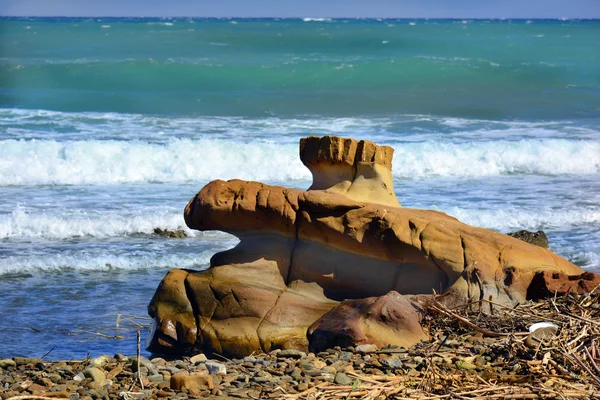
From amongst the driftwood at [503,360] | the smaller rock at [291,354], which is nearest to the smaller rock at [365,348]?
the driftwood at [503,360]

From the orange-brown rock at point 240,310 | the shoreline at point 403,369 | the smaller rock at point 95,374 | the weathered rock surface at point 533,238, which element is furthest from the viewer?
the weathered rock surface at point 533,238

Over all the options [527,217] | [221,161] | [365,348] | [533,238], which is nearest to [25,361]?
[365,348]

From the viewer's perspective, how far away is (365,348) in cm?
611

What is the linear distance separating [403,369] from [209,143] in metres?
12.4

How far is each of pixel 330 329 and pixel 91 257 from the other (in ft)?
14.3

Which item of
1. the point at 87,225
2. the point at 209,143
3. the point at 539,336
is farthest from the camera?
the point at 209,143

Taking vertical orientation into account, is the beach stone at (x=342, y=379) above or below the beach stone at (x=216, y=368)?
above

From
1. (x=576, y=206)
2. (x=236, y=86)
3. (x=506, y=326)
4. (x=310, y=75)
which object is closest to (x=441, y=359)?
(x=506, y=326)

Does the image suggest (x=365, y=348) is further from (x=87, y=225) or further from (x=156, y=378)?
(x=87, y=225)

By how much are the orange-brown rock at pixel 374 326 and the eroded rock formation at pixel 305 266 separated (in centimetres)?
33

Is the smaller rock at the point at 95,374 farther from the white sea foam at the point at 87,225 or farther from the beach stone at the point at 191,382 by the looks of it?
the white sea foam at the point at 87,225

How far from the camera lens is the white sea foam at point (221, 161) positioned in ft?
51.3

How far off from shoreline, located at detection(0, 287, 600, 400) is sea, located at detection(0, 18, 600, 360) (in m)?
1.20

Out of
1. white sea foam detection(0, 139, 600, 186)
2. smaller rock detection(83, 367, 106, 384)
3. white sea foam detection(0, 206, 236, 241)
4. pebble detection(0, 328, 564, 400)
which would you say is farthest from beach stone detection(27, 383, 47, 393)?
white sea foam detection(0, 139, 600, 186)
